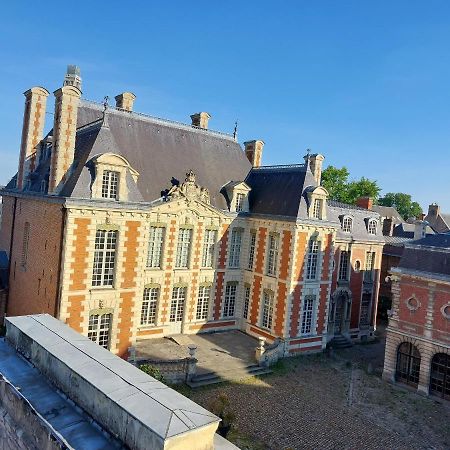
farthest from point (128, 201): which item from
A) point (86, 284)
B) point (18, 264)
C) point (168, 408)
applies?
point (168, 408)

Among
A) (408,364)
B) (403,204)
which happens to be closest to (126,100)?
(408,364)

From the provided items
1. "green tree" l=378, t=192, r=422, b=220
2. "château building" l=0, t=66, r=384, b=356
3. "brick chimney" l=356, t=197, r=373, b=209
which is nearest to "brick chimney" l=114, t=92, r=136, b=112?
"château building" l=0, t=66, r=384, b=356

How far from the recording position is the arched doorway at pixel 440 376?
2180 centimetres

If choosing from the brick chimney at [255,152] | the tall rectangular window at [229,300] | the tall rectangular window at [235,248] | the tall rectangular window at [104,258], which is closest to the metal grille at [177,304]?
the tall rectangular window at [229,300]

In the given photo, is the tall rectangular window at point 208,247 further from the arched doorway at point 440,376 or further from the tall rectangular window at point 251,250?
the arched doorway at point 440,376

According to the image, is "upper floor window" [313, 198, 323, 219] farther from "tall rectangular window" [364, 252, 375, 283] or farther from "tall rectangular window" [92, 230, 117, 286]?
"tall rectangular window" [92, 230, 117, 286]

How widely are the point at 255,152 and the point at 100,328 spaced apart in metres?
17.2

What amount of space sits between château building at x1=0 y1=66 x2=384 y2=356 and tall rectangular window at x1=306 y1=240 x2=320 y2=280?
0.07m

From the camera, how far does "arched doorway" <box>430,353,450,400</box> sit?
2180 cm

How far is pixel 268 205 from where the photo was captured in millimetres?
27875

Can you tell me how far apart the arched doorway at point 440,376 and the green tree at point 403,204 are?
229 feet

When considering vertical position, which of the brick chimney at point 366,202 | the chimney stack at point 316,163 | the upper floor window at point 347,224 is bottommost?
the upper floor window at point 347,224

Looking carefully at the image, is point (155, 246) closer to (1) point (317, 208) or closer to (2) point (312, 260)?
(2) point (312, 260)

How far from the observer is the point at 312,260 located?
27.0 metres
